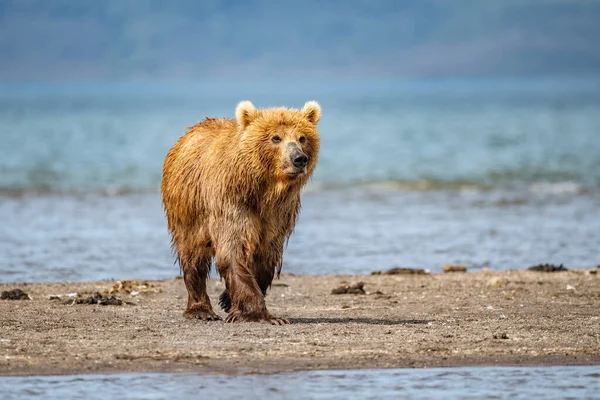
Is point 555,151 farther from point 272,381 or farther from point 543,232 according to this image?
point 272,381

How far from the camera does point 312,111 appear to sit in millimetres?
11352

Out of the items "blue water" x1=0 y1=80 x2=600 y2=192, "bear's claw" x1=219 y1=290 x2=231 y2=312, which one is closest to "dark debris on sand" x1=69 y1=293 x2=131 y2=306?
"bear's claw" x1=219 y1=290 x2=231 y2=312

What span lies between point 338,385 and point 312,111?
3.47 meters

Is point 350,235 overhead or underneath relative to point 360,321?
overhead

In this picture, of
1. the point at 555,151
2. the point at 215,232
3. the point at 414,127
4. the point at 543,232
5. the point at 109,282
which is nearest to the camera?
the point at 215,232

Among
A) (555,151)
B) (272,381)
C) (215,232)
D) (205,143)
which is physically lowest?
(272,381)

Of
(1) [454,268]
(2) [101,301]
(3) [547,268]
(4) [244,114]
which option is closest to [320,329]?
(4) [244,114]

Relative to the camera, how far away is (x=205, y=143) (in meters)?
11.6

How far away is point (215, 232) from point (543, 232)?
921 cm

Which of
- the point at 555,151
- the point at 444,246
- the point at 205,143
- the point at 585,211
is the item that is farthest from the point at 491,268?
the point at 555,151

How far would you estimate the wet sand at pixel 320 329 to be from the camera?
363 inches

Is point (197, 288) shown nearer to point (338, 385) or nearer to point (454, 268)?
point (338, 385)

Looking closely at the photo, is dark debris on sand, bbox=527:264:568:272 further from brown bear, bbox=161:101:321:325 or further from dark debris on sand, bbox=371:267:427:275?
brown bear, bbox=161:101:321:325

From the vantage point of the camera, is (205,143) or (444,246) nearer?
(205,143)
